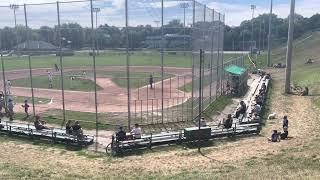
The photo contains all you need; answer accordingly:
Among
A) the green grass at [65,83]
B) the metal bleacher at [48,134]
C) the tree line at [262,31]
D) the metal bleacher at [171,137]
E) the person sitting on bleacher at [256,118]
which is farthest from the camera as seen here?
the tree line at [262,31]

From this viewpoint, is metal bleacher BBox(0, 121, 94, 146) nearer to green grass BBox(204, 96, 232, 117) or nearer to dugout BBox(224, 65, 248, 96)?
green grass BBox(204, 96, 232, 117)

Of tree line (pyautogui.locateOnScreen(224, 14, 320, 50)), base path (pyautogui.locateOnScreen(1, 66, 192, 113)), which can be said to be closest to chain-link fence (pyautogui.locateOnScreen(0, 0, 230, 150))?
base path (pyautogui.locateOnScreen(1, 66, 192, 113))

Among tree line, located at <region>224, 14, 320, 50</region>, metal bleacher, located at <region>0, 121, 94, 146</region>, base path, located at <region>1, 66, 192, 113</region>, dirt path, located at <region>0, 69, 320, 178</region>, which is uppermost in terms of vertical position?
tree line, located at <region>224, 14, 320, 50</region>

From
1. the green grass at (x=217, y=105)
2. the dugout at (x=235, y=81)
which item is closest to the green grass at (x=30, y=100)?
the green grass at (x=217, y=105)

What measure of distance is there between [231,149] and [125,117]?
876 cm

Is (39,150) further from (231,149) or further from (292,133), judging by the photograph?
(292,133)

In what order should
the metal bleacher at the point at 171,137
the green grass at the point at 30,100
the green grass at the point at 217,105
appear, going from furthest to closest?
the green grass at the point at 30,100
the green grass at the point at 217,105
the metal bleacher at the point at 171,137

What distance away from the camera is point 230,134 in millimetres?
22156

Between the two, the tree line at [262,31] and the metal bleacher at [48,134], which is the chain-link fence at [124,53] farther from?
the tree line at [262,31]

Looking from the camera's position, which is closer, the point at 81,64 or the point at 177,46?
the point at 177,46

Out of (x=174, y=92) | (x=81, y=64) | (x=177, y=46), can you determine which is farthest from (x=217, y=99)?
(x=81, y=64)

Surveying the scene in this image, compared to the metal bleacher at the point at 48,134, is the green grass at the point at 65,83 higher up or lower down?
higher up

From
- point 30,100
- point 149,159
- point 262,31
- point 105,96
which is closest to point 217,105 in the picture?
point 105,96

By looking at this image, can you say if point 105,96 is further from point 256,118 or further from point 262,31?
point 262,31
